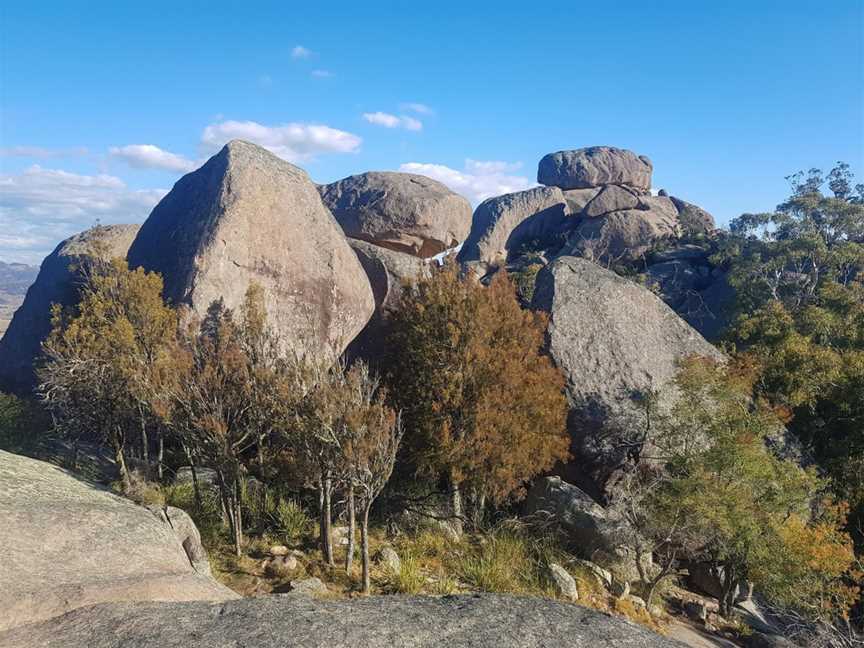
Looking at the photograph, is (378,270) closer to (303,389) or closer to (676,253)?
(303,389)

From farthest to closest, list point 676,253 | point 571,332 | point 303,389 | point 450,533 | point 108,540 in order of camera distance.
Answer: point 676,253 → point 571,332 → point 450,533 → point 303,389 → point 108,540

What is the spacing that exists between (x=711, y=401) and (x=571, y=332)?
4483 mm

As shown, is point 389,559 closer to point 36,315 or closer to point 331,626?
point 331,626

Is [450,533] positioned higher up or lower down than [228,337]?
lower down

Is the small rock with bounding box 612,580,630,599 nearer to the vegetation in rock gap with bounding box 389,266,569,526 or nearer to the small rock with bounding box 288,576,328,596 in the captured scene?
the vegetation in rock gap with bounding box 389,266,569,526

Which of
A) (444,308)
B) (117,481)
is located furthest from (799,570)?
(117,481)

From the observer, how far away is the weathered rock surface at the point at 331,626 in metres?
5.75

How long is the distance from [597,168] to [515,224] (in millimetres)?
12892

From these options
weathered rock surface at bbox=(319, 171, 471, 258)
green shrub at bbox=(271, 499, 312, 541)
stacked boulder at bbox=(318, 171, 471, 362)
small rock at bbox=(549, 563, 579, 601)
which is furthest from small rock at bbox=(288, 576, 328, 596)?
weathered rock surface at bbox=(319, 171, 471, 258)

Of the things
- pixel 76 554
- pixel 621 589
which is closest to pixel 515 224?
pixel 621 589

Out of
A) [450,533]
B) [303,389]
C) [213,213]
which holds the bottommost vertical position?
[450,533]

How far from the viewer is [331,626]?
606 centimetres

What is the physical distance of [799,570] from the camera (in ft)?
46.3

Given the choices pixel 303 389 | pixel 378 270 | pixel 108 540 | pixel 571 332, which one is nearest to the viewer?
pixel 108 540
